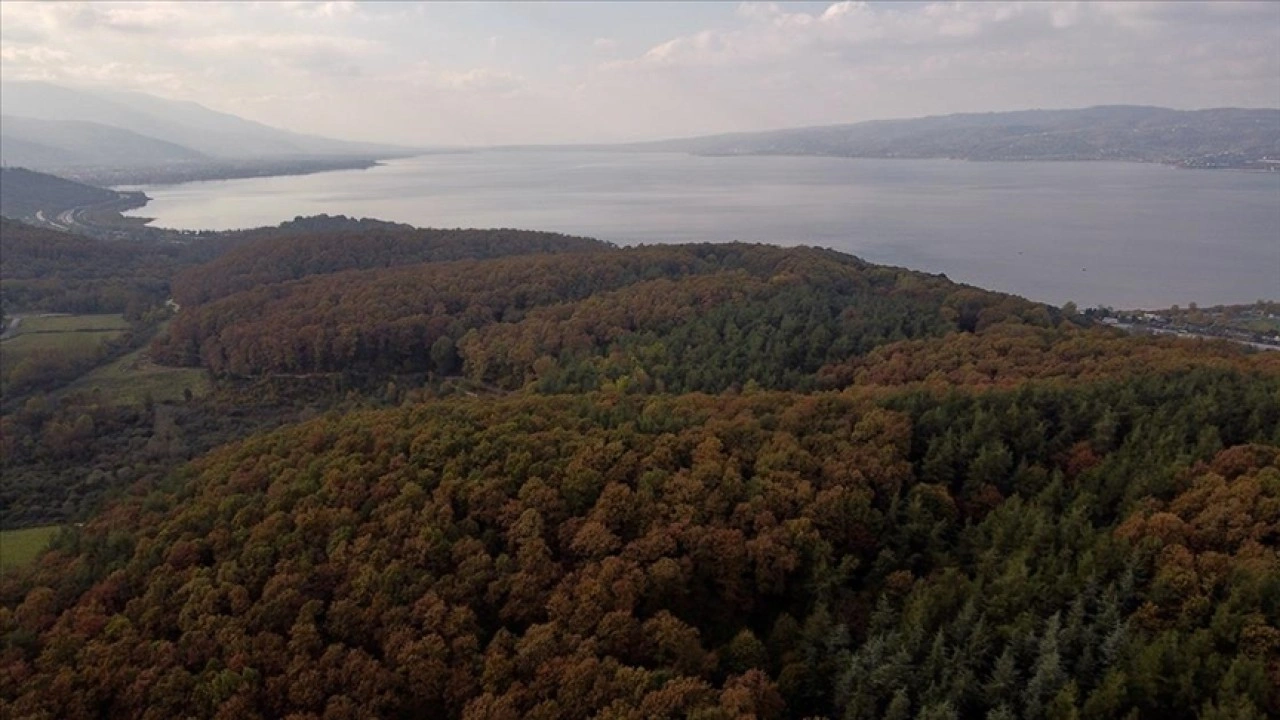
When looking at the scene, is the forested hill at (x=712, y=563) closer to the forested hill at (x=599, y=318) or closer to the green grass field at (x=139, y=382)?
the forested hill at (x=599, y=318)

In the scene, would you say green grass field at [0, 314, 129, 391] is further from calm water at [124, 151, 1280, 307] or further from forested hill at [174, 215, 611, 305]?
calm water at [124, 151, 1280, 307]

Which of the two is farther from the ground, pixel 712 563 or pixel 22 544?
pixel 712 563

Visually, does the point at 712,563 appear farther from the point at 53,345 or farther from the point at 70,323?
the point at 70,323

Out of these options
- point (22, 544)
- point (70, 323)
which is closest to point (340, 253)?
point (70, 323)

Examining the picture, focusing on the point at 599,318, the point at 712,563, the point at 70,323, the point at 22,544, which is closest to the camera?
the point at 712,563

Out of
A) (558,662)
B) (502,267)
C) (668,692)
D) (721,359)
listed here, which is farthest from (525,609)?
(502,267)

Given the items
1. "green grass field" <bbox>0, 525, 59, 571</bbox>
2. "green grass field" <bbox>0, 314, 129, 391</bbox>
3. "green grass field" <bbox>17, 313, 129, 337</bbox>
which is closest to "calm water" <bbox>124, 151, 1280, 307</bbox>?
"green grass field" <bbox>17, 313, 129, 337</bbox>
